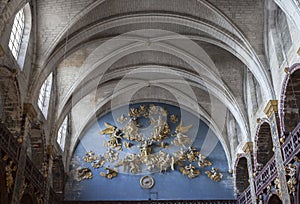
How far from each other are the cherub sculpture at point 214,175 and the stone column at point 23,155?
10892 mm

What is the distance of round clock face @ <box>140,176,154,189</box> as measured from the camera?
74.7 feet

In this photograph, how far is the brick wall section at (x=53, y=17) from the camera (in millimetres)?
17250

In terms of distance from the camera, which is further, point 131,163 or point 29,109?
point 131,163

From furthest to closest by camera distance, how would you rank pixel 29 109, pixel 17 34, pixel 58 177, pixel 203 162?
pixel 203 162 → pixel 58 177 → pixel 17 34 → pixel 29 109

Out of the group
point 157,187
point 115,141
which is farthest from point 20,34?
point 157,187

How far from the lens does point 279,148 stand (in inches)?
612

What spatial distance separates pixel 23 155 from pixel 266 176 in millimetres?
9806

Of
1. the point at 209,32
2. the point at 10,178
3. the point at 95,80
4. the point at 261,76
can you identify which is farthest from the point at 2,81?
the point at 261,76

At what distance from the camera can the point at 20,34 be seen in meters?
16.6

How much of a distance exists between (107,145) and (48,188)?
19.5 ft

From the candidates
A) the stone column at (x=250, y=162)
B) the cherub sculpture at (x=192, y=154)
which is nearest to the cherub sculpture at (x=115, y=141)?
the cherub sculpture at (x=192, y=154)

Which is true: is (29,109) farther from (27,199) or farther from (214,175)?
(214,175)

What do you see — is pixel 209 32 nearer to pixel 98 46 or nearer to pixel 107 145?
pixel 98 46

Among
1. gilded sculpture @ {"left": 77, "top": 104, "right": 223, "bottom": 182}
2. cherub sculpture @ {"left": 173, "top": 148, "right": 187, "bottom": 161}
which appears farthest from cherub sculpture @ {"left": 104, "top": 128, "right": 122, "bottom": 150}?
cherub sculpture @ {"left": 173, "top": 148, "right": 187, "bottom": 161}
